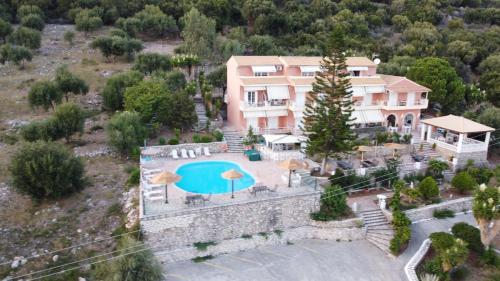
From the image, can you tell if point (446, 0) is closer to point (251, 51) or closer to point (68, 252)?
point (251, 51)

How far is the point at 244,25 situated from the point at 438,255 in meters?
54.0

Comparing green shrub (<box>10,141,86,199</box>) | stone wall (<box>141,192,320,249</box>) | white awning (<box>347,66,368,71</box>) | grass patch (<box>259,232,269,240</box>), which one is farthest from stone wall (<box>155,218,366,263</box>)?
white awning (<box>347,66,368,71</box>)

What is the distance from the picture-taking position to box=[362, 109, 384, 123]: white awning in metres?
33.7

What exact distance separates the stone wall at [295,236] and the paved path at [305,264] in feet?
1.07

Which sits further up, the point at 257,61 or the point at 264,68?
the point at 257,61

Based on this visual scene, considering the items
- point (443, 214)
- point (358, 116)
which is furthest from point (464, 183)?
point (358, 116)

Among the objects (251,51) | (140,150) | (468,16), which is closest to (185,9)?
(251,51)

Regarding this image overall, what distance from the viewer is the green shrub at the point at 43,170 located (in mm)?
21567

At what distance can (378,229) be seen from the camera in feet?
73.7

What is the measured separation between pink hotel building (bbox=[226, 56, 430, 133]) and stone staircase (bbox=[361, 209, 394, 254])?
35.1ft

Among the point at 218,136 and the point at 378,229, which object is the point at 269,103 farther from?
the point at 378,229

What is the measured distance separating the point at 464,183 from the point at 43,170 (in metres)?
25.5

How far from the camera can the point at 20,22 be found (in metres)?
61.4

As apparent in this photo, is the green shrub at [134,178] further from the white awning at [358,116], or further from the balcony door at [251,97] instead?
the white awning at [358,116]
